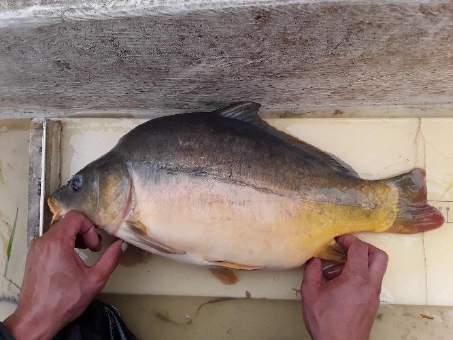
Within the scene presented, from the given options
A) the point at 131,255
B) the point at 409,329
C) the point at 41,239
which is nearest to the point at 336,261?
the point at 409,329

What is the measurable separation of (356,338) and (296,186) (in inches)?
23.9

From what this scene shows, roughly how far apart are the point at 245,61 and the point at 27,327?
4.11 ft

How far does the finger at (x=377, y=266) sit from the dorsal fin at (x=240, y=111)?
0.73m

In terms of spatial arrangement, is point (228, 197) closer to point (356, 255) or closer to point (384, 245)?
point (356, 255)

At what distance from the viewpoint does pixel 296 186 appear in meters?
2.10

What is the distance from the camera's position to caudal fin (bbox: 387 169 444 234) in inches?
84.8

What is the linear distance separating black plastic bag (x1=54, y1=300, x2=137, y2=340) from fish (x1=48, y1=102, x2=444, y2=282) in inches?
13.7

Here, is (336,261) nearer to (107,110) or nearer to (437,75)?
(437,75)

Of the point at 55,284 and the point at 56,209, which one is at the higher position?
the point at 56,209

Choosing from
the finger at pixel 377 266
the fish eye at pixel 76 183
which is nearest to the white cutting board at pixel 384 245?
the finger at pixel 377 266

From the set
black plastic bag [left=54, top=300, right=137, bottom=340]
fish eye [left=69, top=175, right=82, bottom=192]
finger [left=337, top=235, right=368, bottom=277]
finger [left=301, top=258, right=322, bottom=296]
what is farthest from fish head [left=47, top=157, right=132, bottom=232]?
finger [left=337, top=235, right=368, bottom=277]

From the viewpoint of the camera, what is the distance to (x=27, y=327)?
6.21 feet

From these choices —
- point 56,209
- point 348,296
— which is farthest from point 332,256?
point 56,209

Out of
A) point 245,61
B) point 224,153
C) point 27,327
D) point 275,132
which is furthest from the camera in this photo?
point 275,132
